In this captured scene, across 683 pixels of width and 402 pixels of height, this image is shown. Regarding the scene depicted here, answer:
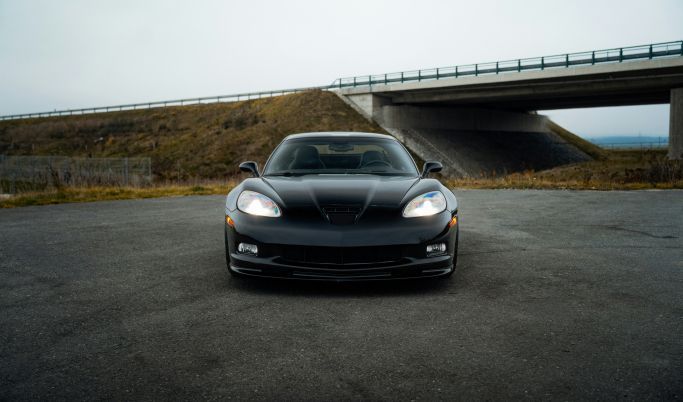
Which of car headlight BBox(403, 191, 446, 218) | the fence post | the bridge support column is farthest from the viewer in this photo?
the bridge support column

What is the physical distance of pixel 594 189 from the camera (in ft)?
57.6

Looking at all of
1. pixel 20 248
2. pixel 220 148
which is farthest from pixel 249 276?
pixel 220 148

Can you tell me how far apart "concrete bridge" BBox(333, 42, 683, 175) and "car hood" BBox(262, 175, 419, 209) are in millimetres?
31848

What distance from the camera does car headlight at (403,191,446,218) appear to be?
4.99m

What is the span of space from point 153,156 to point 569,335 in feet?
158

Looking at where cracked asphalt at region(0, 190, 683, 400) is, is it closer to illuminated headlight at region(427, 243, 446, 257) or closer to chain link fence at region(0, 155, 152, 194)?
illuminated headlight at region(427, 243, 446, 257)

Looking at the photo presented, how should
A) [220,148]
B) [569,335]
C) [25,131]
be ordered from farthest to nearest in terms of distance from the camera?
[25,131]
[220,148]
[569,335]

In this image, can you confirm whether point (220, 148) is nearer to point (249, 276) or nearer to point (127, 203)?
point (127, 203)

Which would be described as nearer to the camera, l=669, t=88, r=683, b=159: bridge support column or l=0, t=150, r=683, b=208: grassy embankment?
l=0, t=150, r=683, b=208: grassy embankment

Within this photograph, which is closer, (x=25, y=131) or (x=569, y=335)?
(x=569, y=335)

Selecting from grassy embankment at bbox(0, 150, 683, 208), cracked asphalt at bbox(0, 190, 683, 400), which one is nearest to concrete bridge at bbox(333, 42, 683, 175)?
grassy embankment at bbox(0, 150, 683, 208)

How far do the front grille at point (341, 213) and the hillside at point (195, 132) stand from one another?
2938cm

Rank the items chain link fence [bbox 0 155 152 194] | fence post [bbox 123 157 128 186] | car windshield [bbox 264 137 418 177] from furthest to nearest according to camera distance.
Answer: fence post [bbox 123 157 128 186]
chain link fence [bbox 0 155 152 194]
car windshield [bbox 264 137 418 177]

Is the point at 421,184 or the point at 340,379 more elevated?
the point at 421,184
